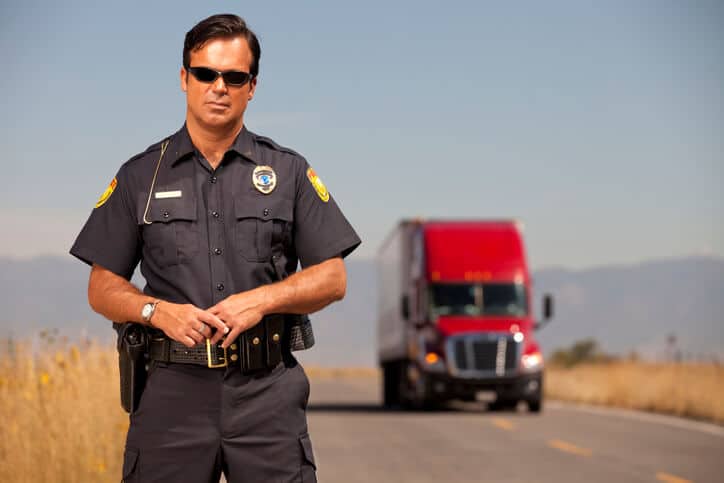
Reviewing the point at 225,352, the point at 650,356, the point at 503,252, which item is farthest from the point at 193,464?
the point at 650,356

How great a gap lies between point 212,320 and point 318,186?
59 centimetres

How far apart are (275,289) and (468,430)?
15647 millimetres

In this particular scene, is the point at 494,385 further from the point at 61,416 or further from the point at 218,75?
the point at 218,75

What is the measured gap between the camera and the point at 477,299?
2473 cm

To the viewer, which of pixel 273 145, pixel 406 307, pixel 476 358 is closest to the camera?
pixel 273 145

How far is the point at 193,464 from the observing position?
3.86m

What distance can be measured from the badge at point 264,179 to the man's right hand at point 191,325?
0.43 metres

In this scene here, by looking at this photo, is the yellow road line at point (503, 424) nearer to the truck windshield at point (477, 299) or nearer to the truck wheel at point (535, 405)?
the truck wheel at point (535, 405)

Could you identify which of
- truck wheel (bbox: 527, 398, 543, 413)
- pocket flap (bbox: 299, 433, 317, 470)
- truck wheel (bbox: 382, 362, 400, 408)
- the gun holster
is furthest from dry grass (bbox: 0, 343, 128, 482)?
truck wheel (bbox: 382, 362, 400, 408)

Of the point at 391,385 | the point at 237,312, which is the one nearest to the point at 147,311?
the point at 237,312

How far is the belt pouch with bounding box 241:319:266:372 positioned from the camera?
388 centimetres

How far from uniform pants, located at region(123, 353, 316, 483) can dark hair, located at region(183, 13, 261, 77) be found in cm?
93

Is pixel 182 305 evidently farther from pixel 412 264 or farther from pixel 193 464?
pixel 412 264

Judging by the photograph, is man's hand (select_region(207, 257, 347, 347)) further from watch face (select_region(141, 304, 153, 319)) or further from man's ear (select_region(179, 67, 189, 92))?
man's ear (select_region(179, 67, 189, 92))
